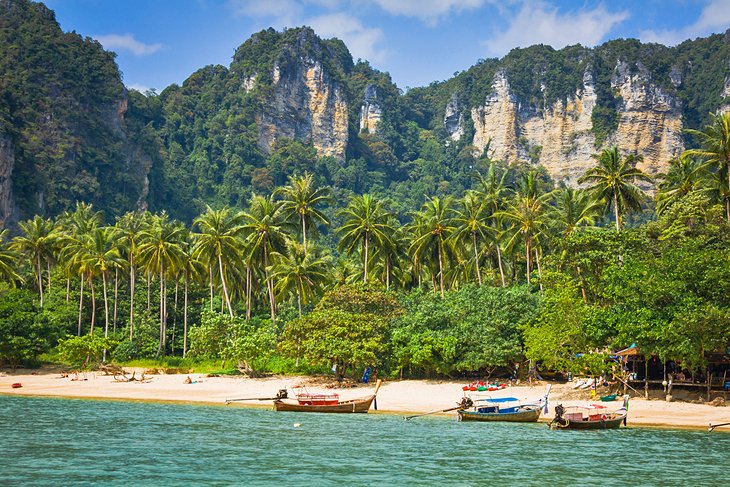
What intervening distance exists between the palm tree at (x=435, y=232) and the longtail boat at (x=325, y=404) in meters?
27.1

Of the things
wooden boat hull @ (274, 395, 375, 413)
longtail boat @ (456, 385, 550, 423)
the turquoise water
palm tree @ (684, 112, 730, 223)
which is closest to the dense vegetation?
palm tree @ (684, 112, 730, 223)

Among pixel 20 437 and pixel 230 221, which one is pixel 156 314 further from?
pixel 20 437

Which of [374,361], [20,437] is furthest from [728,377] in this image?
[20,437]

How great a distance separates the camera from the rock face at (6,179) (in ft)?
365

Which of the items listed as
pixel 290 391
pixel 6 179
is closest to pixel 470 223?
pixel 290 391

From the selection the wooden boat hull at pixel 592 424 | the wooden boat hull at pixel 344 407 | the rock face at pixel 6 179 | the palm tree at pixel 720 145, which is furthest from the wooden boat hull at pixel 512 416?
the rock face at pixel 6 179

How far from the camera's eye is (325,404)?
44031mm

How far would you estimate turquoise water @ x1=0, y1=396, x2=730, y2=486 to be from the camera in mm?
25109

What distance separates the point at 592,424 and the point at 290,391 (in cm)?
2224

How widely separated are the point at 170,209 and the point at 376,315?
123m

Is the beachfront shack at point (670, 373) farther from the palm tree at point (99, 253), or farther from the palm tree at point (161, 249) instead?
the palm tree at point (99, 253)

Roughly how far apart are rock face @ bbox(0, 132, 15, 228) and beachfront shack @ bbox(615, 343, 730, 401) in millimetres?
94547

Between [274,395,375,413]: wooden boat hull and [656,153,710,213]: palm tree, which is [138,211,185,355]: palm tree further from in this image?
[656,153,710,213]: palm tree

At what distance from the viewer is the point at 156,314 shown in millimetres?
79688
